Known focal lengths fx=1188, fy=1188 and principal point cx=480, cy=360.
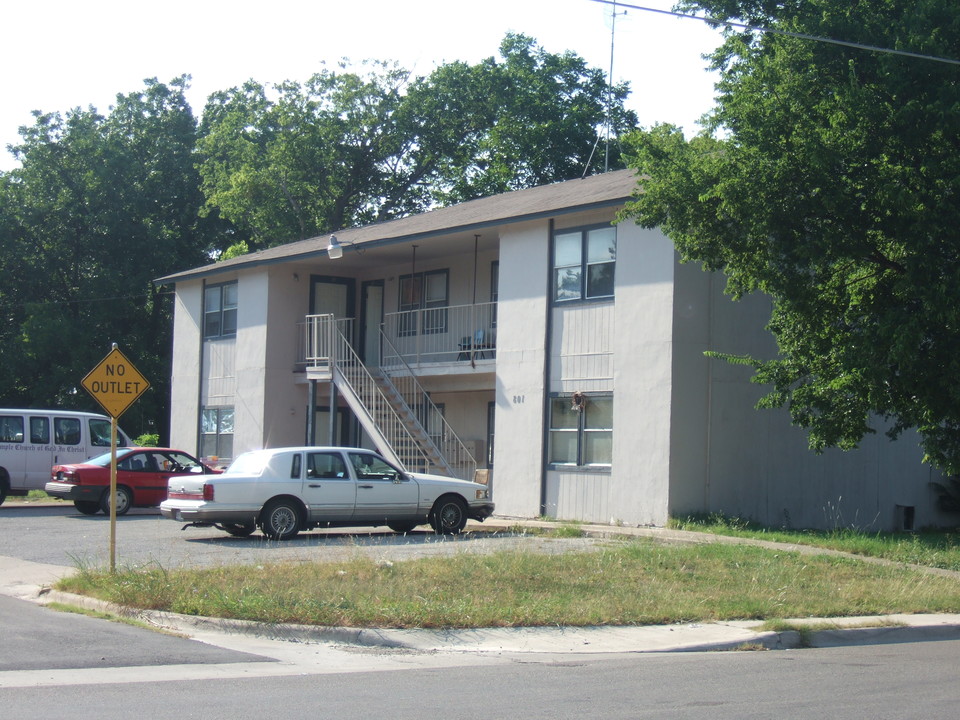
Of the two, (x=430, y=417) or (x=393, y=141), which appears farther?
(x=393, y=141)

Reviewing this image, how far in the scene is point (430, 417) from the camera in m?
28.3

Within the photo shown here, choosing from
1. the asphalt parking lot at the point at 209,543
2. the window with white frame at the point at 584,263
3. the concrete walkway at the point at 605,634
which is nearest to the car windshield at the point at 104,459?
the asphalt parking lot at the point at 209,543

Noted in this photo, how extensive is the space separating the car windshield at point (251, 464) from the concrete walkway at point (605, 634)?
615 cm

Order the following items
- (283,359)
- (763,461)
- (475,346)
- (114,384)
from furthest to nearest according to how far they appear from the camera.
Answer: (283,359), (475,346), (763,461), (114,384)

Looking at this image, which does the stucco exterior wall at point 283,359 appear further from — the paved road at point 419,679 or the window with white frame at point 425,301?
the paved road at point 419,679

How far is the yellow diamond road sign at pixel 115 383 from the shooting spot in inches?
547

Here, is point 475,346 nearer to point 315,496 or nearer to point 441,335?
point 441,335

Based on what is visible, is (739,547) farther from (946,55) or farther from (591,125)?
(591,125)

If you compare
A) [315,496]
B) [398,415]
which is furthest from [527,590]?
[398,415]

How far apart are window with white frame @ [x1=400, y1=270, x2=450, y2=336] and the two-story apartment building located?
4 centimetres

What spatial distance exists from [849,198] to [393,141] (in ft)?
121

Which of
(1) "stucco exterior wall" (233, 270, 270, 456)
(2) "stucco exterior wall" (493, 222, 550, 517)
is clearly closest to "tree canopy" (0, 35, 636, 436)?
(1) "stucco exterior wall" (233, 270, 270, 456)

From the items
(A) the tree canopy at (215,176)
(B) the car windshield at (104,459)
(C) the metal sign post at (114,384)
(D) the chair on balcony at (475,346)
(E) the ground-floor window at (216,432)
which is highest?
(A) the tree canopy at (215,176)

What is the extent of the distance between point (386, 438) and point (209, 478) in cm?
724
